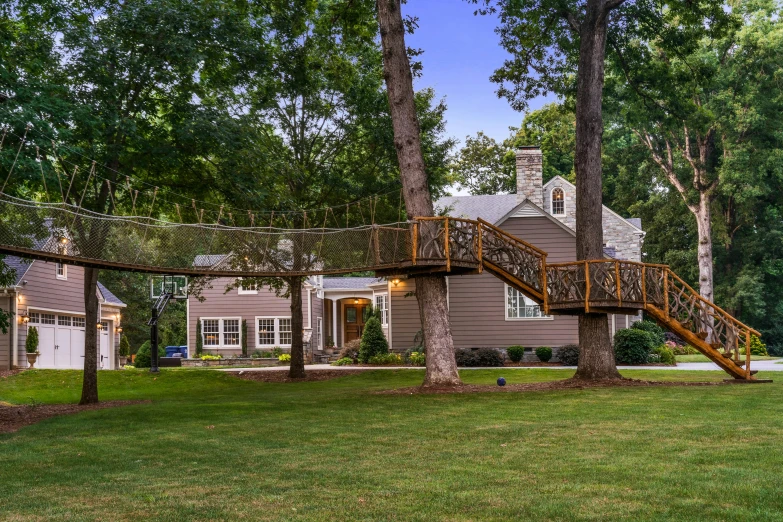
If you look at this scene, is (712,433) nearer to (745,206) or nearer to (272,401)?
(272,401)

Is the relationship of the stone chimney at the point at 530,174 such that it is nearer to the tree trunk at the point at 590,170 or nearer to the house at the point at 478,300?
the house at the point at 478,300

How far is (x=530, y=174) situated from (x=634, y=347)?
7.80m

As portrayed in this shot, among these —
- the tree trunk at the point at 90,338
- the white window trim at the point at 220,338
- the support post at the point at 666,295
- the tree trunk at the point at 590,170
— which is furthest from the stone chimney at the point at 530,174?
the tree trunk at the point at 90,338

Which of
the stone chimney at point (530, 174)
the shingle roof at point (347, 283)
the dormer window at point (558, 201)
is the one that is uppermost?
the stone chimney at point (530, 174)

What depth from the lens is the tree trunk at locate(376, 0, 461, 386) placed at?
16.1 m

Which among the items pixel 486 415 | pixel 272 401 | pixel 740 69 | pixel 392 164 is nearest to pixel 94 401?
pixel 272 401

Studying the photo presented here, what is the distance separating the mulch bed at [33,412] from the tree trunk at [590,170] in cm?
983

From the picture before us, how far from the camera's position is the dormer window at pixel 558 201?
31328 millimetres

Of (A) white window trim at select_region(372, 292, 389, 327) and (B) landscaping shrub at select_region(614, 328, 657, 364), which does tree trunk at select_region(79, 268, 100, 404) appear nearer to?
(A) white window trim at select_region(372, 292, 389, 327)

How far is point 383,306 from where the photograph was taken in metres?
32.8

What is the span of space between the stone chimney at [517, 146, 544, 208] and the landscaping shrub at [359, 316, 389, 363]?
7.63 meters

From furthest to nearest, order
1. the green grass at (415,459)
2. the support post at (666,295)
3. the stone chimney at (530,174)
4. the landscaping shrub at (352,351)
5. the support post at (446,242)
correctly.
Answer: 1. the landscaping shrub at (352,351)
2. the stone chimney at (530,174)
3. the support post at (666,295)
4. the support post at (446,242)
5. the green grass at (415,459)

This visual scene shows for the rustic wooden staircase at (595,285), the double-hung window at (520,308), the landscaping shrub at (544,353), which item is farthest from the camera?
the double-hung window at (520,308)

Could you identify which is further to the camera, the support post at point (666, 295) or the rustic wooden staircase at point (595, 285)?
the support post at point (666, 295)
